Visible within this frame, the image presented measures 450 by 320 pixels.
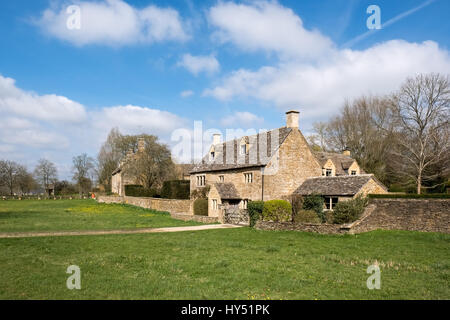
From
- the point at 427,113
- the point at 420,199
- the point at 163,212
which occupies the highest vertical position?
the point at 427,113

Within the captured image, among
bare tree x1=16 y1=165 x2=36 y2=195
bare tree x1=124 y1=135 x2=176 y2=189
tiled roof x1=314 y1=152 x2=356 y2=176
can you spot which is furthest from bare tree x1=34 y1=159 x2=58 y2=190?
tiled roof x1=314 y1=152 x2=356 y2=176

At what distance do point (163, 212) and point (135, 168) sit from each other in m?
20.2

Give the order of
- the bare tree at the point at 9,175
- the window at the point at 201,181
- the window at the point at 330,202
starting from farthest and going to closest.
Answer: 1. the bare tree at the point at 9,175
2. the window at the point at 201,181
3. the window at the point at 330,202

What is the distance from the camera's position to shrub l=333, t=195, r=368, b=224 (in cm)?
2161

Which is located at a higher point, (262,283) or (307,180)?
(307,180)

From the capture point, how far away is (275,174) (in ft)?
94.5

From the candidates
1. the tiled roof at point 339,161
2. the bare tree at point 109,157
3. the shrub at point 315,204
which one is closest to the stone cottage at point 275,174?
the shrub at point 315,204

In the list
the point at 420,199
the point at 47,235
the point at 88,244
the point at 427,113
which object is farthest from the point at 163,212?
the point at 427,113


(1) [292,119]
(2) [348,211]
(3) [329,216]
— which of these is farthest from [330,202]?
(1) [292,119]

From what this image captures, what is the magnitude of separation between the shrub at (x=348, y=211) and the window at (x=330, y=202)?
2838 mm

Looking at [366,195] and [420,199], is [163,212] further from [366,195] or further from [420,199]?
[420,199]

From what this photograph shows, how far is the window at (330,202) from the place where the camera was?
82.4ft

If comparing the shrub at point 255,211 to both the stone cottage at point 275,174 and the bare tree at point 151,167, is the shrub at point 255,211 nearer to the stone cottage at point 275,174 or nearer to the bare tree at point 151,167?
the stone cottage at point 275,174

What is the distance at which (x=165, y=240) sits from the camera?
55.8ft
